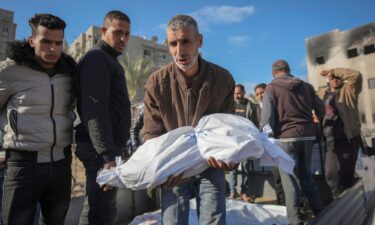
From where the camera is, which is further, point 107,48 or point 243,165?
point 243,165

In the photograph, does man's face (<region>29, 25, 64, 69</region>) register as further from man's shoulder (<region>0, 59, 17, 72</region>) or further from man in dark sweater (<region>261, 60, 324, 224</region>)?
man in dark sweater (<region>261, 60, 324, 224</region>)

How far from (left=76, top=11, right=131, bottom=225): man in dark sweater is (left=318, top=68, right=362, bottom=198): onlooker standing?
3.44 m

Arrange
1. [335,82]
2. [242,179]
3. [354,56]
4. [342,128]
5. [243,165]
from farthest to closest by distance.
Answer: [354,56], [242,179], [243,165], [335,82], [342,128]

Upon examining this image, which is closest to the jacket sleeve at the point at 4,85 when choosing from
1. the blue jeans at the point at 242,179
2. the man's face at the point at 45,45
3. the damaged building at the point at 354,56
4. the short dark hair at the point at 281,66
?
the man's face at the point at 45,45

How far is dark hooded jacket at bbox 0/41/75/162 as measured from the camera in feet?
6.15

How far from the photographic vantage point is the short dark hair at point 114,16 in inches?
95.1

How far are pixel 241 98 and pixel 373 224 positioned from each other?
2.97m

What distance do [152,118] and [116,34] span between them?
40.6 inches

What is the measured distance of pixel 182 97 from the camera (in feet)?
5.81

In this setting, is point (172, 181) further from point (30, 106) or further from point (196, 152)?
point (30, 106)

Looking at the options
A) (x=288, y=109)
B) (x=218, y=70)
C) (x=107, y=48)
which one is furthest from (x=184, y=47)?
(x=288, y=109)

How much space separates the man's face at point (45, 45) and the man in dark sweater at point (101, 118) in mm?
223

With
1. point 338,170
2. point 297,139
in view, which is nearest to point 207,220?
point 297,139

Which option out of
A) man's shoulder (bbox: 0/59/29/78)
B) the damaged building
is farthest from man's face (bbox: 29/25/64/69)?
the damaged building
